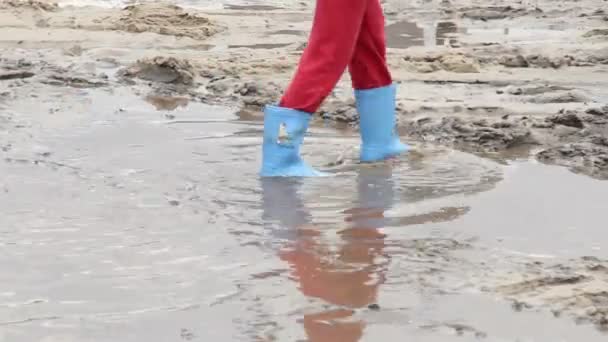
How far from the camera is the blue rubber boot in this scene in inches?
161

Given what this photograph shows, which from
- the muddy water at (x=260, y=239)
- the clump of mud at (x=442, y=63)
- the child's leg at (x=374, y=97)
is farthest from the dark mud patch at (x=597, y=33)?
the child's leg at (x=374, y=97)

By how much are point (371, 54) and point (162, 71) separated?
247 cm

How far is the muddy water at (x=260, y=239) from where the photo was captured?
8.25 feet

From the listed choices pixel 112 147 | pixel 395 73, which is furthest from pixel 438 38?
pixel 112 147

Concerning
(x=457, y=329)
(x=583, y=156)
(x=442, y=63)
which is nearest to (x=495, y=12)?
(x=442, y=63)

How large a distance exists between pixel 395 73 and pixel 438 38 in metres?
2.20

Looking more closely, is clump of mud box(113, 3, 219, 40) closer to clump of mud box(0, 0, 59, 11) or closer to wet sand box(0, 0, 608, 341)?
clump of mud box(0, 0, 59, 11)

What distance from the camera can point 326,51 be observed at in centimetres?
405

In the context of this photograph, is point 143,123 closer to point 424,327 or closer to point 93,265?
point 93,265

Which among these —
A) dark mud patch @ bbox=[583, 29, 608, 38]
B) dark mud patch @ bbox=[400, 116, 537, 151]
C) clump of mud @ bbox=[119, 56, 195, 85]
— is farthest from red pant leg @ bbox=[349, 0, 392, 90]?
dark mud patch @ bbox=[583, 29, 608, 38]

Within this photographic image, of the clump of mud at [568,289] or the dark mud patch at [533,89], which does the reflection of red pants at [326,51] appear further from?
the dark mud patch at [533,89]

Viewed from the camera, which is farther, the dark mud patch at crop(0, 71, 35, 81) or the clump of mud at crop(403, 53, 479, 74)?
the clump of mud at crop(403, 53, 479, 74)

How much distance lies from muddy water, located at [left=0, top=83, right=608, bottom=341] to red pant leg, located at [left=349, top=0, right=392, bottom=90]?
366 mm

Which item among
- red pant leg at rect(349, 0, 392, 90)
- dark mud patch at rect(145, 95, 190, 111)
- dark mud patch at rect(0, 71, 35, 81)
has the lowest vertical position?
dark mud patch at rect(145, 95, 190, 111)
